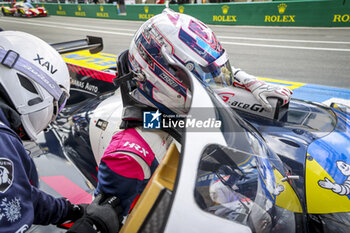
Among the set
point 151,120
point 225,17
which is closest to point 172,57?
point 151,120

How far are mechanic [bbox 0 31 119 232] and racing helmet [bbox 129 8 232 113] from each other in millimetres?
436

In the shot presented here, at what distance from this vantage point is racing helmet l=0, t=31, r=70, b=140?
3.64 feet

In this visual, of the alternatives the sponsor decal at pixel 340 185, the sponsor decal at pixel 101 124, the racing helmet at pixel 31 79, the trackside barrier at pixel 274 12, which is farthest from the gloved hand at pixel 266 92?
the trackside barrier at pixel 274 12

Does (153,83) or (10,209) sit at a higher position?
(153,83)

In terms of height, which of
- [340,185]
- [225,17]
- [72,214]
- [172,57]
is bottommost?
[225,17]

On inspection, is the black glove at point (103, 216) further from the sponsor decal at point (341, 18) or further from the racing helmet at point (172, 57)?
the sponsor decal at point (341, 18)

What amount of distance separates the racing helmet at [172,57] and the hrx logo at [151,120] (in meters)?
0.05

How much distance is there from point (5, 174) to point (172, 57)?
85cm

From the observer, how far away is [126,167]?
1.20 m

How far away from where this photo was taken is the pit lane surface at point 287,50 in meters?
4.64

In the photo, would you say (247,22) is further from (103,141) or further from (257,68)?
(103,141)

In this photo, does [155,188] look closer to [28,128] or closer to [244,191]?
[244,191]

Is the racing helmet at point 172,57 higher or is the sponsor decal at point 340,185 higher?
the racing helmet at point 172,57

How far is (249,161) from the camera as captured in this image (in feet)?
2.63
